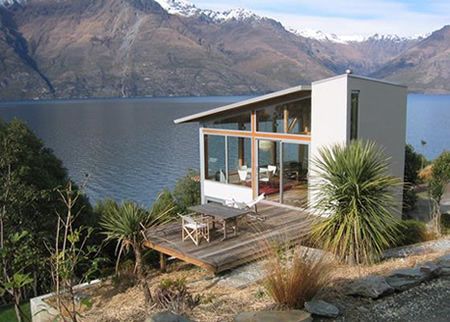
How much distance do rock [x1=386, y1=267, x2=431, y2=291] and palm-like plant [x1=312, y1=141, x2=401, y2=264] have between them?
1.67 meters

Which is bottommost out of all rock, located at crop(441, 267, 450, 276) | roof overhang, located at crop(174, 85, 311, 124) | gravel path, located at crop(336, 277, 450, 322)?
gravel path, located at crop(336, 277, 450, 322)

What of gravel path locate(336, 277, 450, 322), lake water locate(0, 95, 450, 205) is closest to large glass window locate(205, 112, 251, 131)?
gravel path locate(336, 277, 450, 322)

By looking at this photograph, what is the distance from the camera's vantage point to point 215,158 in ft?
43.7

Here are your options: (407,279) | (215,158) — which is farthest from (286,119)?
(407,279)

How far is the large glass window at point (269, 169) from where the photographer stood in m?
11.8

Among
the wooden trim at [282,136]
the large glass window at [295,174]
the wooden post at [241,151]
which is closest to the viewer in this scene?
the wooden trim at [282,136]

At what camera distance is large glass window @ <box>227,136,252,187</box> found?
40.8 ft

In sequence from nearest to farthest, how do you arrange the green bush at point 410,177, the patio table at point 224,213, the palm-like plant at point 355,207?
the palm-like plant at point 355,207
the patio table at point 224,213
the green bush at point 410,177

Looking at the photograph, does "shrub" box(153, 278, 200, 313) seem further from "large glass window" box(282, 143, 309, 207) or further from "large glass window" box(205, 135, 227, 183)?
"large glass window" box(205, 135, 227, 183)

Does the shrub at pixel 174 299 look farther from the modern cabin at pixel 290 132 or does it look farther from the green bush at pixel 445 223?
the green bush at pixel 445 223

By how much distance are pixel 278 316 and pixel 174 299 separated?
164 cm

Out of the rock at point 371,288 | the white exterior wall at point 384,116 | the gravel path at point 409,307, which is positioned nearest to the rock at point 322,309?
the gravel path at point 409,307

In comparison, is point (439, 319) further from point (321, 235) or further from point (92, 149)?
point (92, 149)

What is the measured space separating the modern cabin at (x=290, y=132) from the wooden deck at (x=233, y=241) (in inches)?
40.8
